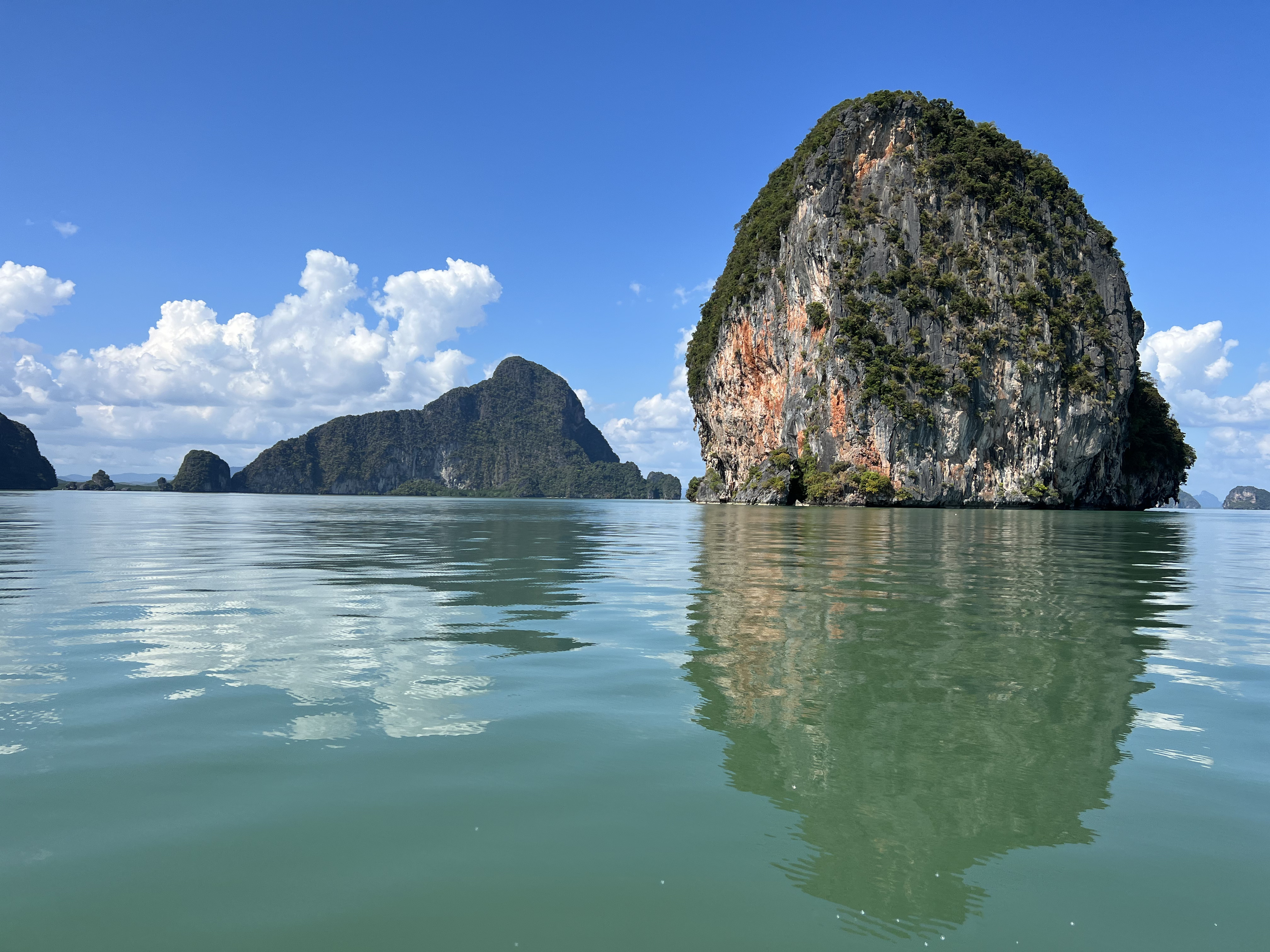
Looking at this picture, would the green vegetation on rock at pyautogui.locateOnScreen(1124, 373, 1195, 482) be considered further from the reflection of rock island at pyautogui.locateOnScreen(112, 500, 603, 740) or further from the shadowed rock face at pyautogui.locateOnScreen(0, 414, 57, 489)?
the shadowed rock face at pyautogui.locateOnScreen(0, 414, 57, 489)

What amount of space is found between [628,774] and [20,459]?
21222 centimetres

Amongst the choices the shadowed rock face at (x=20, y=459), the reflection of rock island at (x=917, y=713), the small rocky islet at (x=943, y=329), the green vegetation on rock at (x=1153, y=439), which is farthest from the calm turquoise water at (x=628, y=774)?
the shadowed rock face at (x=20, y=459)

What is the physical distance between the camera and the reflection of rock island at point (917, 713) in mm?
3342

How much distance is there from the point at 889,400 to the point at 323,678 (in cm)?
7528

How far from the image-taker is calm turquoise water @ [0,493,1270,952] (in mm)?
2793

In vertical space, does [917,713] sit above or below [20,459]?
below

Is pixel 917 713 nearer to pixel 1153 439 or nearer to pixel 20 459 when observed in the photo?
pixel 1153 439

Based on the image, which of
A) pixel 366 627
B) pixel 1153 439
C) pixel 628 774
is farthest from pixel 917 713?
pixel 1153 439

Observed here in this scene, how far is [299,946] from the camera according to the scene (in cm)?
256

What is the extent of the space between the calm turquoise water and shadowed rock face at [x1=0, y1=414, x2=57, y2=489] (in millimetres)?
201567

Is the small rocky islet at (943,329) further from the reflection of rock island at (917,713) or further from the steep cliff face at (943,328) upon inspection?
the reflection of rock island at (917,713)

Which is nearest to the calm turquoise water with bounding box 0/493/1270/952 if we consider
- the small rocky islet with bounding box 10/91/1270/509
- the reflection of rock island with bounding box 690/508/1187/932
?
the reflection of rock island with bounding box 690/508/1187/932

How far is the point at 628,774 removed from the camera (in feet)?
13.5

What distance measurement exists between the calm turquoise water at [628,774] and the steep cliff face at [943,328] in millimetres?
69641
